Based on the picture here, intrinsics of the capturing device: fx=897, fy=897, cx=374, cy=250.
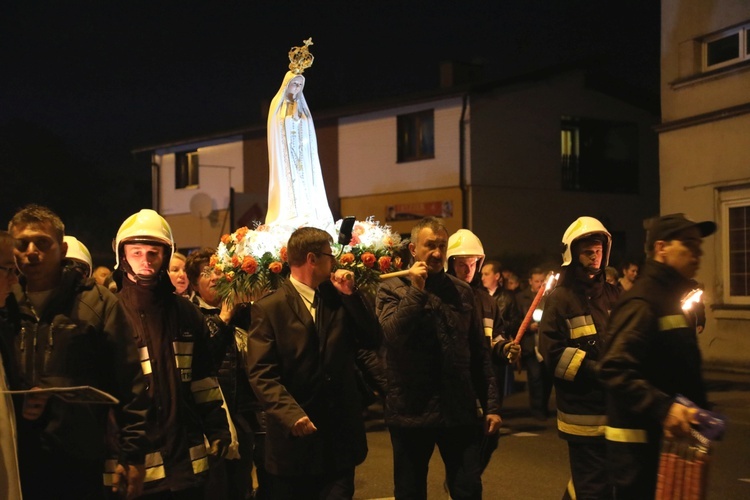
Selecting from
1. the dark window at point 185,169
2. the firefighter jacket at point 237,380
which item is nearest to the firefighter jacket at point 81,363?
the firefighter jacket at point 237,380

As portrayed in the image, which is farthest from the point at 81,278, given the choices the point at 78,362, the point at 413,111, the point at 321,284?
the point at 413,111

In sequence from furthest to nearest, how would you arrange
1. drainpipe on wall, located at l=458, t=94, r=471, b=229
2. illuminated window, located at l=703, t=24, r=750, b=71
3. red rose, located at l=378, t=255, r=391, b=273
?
1. drainpipe on wall, located at l=458, t=94, r=471, b=229
2. illuminated window, located at l=703, t=24, r=750, b=71
3. red rose, located at l=378, t=255, r=391, b=273

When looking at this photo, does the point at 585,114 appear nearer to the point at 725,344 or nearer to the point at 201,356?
the point at 725,344

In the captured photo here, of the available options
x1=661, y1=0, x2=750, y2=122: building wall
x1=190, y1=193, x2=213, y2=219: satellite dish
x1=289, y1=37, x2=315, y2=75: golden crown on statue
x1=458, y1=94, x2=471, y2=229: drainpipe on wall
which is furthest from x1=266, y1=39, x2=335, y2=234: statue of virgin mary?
x1=190, y1=193, x2=213, y2=219: satellite dish

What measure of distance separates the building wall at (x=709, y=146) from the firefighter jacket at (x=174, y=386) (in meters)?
14.4

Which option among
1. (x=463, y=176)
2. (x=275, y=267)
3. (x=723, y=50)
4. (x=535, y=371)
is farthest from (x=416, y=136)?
(x=275, y=267)

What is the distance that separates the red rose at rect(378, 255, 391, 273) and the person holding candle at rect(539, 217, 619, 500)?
215 centimetres

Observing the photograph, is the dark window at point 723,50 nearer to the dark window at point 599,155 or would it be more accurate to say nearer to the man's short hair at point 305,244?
the dark window at point 599,155

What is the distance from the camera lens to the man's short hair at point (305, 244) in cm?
493

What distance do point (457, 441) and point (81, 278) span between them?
2569 millimetres

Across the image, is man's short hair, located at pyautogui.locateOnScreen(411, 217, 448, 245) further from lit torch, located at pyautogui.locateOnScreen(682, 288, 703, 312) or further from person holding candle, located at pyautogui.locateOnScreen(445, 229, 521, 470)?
lit torch, located at pyautogui.locateOnScreen(682, 288, 703, 312)

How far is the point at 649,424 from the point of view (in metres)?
4.25

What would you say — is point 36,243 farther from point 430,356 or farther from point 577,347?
point 577,347

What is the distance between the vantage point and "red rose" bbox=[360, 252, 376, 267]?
7664mm
